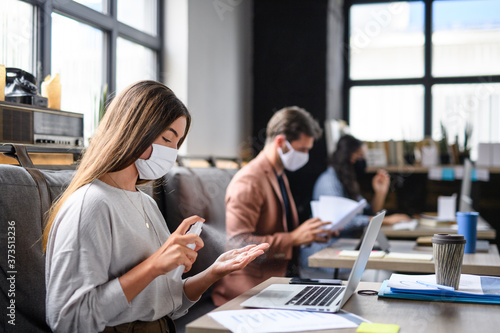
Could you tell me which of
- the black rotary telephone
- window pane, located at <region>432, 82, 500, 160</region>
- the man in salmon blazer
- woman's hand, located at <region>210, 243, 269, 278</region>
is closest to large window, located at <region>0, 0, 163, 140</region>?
the black rotary telephone

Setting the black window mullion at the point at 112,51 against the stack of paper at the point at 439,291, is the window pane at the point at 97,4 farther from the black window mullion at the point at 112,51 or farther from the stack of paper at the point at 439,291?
the stack of paper at the point at 439,291

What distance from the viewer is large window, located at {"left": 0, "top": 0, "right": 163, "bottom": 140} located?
240 cm

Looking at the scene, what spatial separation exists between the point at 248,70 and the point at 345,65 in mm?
1195

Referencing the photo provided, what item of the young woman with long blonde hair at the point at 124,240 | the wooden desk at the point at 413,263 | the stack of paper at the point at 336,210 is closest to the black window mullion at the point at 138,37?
the stack of paper at the point at 336,210

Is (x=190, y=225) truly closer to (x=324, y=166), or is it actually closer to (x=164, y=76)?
(x=164, y=76)

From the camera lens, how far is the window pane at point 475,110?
16.8 ft

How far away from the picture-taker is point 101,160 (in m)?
1.28

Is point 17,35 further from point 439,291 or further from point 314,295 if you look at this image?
point 439,291

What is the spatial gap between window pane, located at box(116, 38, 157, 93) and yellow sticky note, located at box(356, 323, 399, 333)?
240 centimetres

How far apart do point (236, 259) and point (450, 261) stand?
0.50 m

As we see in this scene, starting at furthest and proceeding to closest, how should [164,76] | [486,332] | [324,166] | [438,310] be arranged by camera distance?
[324,166], [164,76], [438,310], [486,332]

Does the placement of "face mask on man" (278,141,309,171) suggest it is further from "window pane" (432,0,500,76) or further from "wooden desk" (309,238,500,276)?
"window pane" (432,0,500,76)

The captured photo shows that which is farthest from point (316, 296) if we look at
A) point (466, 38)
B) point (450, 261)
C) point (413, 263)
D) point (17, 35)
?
point (466, 38)

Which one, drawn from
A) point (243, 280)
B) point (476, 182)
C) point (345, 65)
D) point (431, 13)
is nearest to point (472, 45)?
point (431, 13)
